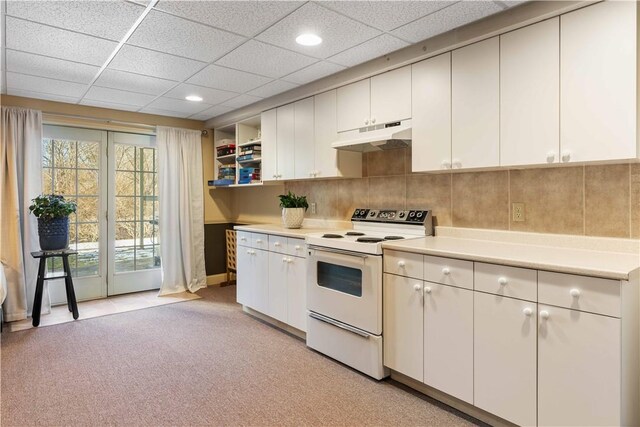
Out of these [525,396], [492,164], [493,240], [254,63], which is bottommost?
[525,396]

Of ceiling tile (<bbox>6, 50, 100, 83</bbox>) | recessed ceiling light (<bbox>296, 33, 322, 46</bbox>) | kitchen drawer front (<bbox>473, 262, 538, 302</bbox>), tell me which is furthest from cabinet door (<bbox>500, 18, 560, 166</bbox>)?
ceiling tile (<bbox>6, 50, 100, 83</bbox>)

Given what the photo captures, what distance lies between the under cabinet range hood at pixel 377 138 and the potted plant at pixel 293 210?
2.90 feet

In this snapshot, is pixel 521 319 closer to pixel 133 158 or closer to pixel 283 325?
pixel 283 325

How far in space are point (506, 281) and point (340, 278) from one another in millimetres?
1213

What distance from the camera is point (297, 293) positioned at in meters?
3.29

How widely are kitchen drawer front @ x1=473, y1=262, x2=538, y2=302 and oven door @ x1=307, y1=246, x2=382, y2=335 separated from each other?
0.68 metres

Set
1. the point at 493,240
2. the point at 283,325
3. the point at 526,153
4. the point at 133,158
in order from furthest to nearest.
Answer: the point at 133,158, the point at 283,325, the point at 493,240, the point at 526,153

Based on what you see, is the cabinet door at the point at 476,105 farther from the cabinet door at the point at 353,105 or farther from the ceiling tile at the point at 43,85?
the ceiling tile at the point at 43,85

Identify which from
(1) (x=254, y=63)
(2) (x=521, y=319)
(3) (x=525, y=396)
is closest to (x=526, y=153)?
(2) (x=521, y=319)

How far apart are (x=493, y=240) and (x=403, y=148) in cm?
107

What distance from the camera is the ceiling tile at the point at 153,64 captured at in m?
2.83

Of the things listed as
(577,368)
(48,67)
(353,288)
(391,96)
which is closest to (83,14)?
(48,67)

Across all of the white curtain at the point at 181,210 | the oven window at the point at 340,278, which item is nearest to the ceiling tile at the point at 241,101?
the white curtain at the point at 181,210

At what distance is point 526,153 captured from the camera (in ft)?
7.13
